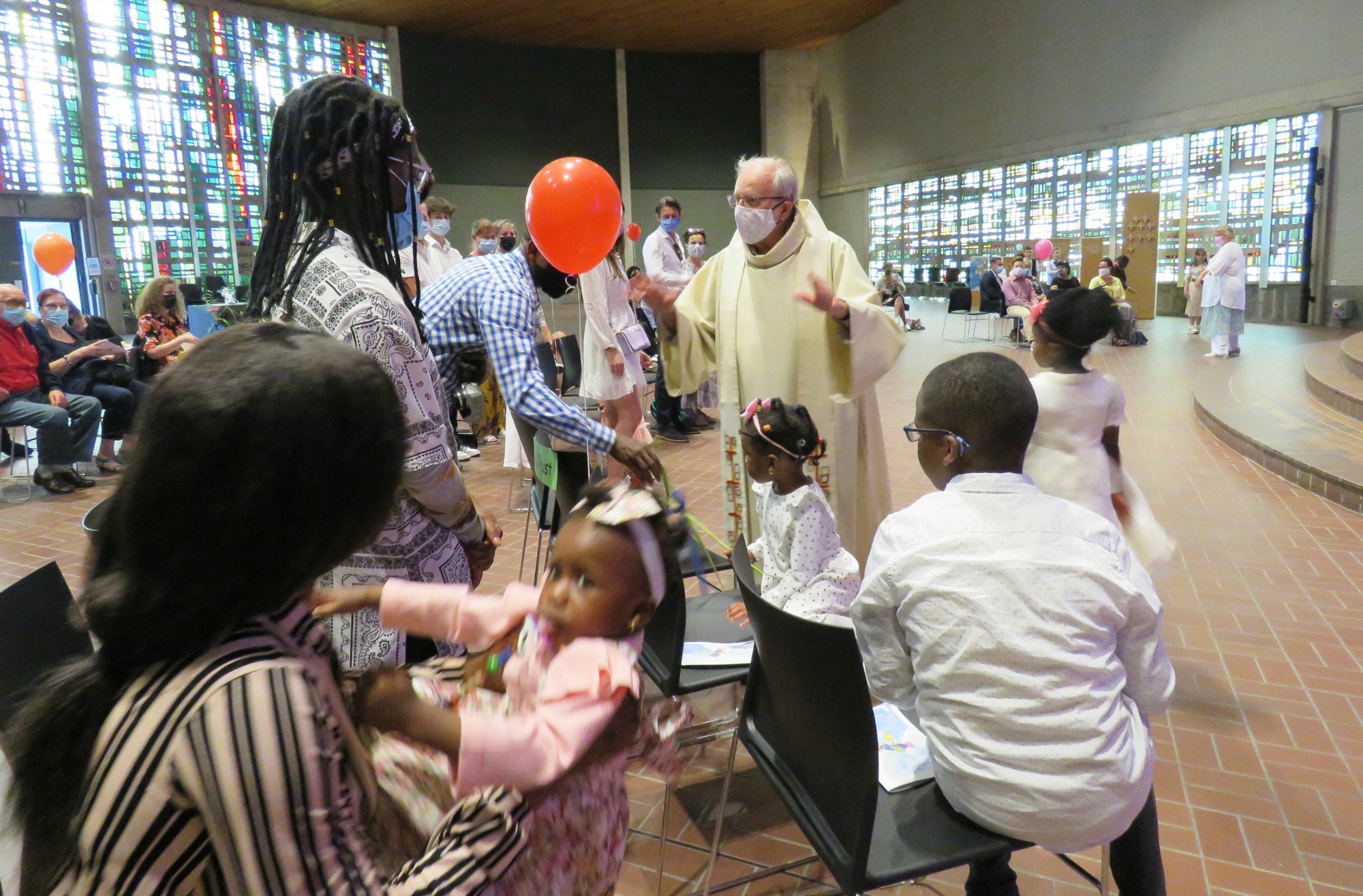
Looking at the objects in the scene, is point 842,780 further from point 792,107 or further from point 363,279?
point 792,107

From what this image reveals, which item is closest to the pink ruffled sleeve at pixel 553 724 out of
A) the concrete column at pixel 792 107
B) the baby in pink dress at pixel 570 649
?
the baby in pink dress at pixel 570 649

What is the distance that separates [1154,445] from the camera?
680 cm

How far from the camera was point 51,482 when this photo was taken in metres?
6.45

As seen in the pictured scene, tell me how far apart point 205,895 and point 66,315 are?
Answer: 7.90 meters

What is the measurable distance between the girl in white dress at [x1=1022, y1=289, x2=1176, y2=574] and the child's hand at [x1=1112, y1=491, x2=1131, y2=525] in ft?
0.08

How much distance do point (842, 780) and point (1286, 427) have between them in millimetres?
6620

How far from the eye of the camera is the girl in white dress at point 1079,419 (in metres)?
2.50

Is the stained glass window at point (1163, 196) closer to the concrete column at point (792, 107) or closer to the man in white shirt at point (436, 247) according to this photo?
the concrete column at point (792, 107)

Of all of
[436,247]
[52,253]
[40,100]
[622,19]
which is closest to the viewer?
[436,247]

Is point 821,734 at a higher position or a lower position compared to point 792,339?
lower

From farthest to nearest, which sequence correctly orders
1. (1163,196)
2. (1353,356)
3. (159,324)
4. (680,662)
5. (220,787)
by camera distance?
(1163,196)
(1353,356)
(159,324)
(680,662)
(220,787)

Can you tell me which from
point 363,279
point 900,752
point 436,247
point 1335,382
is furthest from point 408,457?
point 1335,382

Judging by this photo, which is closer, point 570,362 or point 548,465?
point 548,465

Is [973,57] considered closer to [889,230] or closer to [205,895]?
[889,230]
